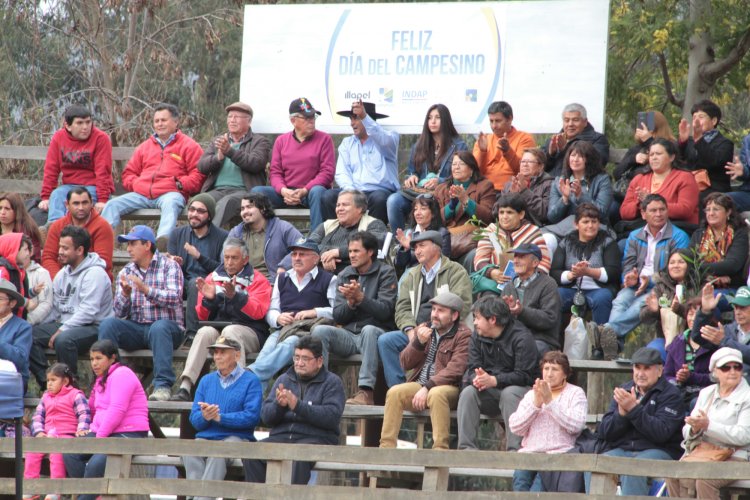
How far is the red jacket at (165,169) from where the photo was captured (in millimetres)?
14016

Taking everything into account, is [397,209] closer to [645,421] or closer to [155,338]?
[155,338]

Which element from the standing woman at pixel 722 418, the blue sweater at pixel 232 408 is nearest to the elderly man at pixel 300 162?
the blue sweater at pixel 232 408

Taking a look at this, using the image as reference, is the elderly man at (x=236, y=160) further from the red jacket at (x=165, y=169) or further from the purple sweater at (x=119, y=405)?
the purple sweater at (x=119, y=405)

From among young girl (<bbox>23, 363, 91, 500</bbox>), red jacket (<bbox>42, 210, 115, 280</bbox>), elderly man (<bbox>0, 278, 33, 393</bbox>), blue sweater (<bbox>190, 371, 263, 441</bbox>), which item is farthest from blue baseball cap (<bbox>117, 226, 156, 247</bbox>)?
blue sweater (<bbox>190, 371, 263, 441</bbox>)

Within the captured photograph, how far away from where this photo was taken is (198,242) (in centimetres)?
1268

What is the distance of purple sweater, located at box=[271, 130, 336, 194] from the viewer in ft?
44.7

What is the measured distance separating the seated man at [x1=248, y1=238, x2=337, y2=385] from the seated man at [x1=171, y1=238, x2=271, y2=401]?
12 cm

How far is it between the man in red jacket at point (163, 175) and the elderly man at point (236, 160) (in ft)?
0.75

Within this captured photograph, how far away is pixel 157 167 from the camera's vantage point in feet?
46.4

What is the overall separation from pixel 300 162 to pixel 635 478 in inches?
214

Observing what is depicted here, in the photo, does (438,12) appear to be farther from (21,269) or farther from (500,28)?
(21,269)

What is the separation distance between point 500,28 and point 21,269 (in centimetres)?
553

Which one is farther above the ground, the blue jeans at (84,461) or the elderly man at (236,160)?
the elderly man at (236,160)

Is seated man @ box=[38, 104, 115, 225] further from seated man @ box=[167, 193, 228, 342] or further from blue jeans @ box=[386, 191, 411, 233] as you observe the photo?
blue jeans @ box=[386, 191, 411, 233]
